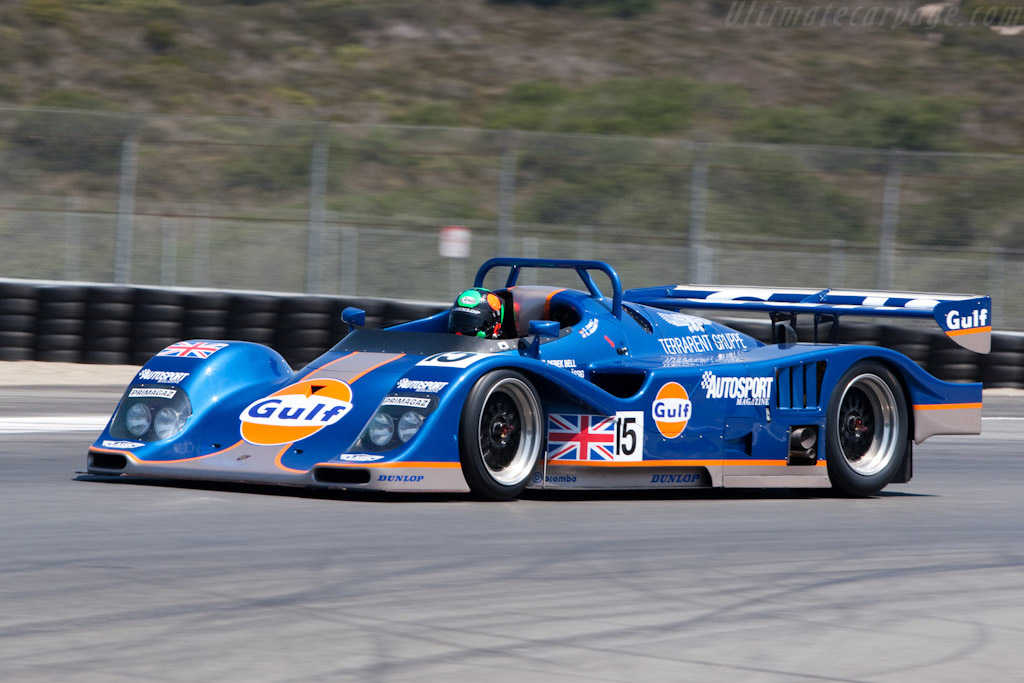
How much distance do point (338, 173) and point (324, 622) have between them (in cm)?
2151

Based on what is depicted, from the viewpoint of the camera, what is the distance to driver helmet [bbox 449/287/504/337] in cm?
789

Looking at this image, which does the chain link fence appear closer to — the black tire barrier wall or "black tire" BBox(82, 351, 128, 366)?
the black tire barrier wall

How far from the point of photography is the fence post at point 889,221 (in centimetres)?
1756

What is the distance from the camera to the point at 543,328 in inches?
309

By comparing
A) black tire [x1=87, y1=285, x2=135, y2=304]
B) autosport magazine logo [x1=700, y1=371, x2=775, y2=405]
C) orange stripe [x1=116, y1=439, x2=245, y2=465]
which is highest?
black tire [x1=87, y1=285, x2=135, y2=304]

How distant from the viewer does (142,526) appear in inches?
241

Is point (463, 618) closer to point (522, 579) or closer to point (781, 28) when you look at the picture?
point (522, 579)

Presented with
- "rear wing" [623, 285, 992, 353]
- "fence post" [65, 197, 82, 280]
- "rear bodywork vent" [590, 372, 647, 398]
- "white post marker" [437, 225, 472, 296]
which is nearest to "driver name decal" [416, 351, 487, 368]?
"rear bodywork vent" [590, 372, 647, 398]

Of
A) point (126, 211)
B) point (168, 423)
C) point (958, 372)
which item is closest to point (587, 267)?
point (168, 423)

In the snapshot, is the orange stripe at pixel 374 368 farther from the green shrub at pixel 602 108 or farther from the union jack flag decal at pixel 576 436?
the green shrub at pixel 602 108

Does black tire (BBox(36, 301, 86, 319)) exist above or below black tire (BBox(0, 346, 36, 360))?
above

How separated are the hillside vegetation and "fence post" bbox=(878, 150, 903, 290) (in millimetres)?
13326

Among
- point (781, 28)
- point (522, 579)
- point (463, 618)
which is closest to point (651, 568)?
point (522, 579)

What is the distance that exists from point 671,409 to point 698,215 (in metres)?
9.89
